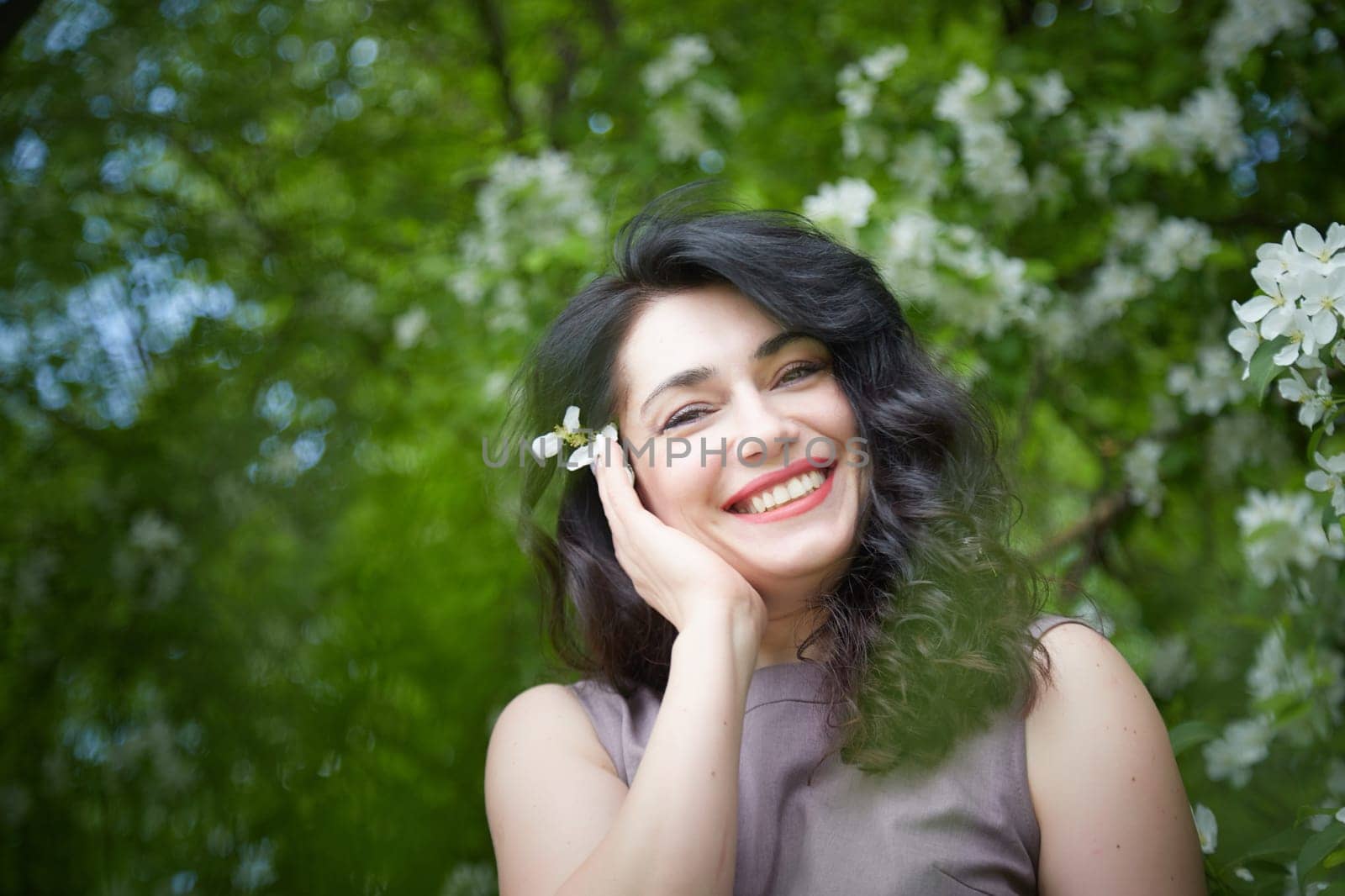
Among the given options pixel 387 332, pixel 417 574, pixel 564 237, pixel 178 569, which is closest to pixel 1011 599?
pixel 564 237

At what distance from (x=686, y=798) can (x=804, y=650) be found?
43 centimetres

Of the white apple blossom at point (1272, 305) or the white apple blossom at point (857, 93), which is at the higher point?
the white apple blossom at point (1272, 305)

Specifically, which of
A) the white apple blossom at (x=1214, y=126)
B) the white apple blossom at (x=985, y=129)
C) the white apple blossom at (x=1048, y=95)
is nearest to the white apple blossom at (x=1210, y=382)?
the white apple blossom at (x=1214, y=126)

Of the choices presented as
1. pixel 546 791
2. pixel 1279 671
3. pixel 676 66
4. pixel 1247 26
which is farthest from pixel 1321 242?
pixel 676 66

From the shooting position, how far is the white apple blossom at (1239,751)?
7.38ft

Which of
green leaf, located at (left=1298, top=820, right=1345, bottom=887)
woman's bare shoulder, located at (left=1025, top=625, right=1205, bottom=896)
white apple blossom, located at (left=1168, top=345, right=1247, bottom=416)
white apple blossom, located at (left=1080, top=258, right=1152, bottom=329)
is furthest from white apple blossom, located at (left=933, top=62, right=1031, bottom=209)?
green leaf, located at (left=1298, top=820, right=1345, bottom=887)

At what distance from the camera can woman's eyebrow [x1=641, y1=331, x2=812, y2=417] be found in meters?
1.58

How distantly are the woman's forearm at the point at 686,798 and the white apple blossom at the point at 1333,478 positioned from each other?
0.79 meters

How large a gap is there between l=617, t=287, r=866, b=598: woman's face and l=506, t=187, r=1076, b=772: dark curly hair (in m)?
0.05

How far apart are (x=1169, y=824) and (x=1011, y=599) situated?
1.22 ft

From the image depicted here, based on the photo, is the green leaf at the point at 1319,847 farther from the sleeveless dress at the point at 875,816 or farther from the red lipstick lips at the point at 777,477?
the red lipstick lips at the point at 777,477

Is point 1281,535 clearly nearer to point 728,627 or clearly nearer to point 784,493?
point 784,493

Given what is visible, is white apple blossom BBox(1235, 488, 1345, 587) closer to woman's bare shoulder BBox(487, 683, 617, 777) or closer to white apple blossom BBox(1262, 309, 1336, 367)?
white apple blossom BBox(1262, 309, 1336, 367)

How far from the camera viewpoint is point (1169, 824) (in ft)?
4.51
